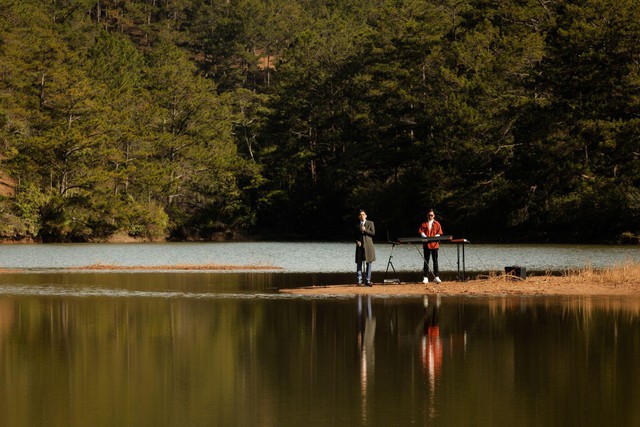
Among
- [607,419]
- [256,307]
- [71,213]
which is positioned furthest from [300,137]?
[607,419]

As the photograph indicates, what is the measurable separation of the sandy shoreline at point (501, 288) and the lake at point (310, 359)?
4.04ft

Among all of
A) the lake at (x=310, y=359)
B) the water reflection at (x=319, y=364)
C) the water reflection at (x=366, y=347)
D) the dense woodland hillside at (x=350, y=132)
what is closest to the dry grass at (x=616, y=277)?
the lake at (x=310, y=359)

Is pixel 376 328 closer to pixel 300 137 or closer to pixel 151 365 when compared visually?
pixel 151 365

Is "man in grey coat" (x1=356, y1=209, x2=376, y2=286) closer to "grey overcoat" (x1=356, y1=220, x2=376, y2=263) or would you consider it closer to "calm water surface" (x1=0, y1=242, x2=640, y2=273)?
"grey overcoat" (x1=356, y1=220, x2=376, y2=263)

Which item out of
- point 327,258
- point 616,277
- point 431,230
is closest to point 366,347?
point 431,230

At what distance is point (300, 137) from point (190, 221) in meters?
13.4

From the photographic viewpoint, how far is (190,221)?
9369 centimetres

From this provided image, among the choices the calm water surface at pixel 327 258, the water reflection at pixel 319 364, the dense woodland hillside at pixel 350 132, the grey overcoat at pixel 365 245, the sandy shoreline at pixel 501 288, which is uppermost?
the dense woodland hillside at pixel 350 132

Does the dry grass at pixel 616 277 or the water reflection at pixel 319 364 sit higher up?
the dry grass at pixel 616 277

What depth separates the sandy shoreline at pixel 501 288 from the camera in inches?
1157

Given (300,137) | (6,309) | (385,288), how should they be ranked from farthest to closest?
(300,137), (385,288), (6,309)

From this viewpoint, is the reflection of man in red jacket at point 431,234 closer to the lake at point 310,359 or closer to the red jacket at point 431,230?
the red jacket at point 431,230

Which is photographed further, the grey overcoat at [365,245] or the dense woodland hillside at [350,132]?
the dense woodland hillside at [350,132]

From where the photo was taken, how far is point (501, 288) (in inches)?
1184
